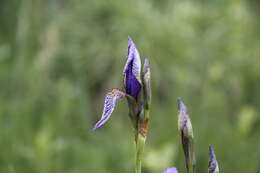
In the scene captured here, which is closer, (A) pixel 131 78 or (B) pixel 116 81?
(A) pixel 131 78

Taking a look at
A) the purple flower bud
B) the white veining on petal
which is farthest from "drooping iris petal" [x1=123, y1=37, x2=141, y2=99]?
the purple flower bud

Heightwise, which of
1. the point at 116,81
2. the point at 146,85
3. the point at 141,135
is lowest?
the point at 141,135

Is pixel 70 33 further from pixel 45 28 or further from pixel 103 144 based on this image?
pixel 103 144

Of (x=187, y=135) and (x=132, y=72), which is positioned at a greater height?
(x=132, y=72)

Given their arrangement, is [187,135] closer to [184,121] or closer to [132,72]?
[184,121]

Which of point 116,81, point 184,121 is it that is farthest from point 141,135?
point 116,81

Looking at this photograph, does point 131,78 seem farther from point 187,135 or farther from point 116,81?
point 116,81

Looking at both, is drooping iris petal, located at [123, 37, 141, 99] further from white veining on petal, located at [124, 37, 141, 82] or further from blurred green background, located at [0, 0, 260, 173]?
blurred green background, located at [0, 0, 260, 173]
